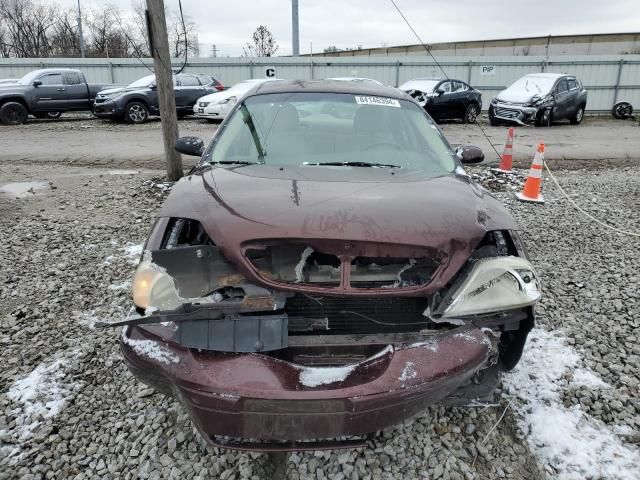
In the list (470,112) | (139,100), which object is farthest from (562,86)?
(139,100)

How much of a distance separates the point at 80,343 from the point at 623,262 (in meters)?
4.75

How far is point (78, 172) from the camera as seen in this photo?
834 cm

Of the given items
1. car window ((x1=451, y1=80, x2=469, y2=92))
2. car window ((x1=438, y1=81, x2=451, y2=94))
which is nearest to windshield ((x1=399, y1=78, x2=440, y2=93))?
car window ((x1=438, y1=81, x2=451, y2=94))

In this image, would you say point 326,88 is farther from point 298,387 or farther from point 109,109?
point 109,109

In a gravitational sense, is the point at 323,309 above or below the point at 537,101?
below

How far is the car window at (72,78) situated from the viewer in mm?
15203

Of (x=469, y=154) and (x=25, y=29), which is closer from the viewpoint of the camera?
(x=469, y=154)

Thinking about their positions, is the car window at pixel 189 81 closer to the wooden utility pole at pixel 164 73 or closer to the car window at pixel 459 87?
the car window at pixel 459 87

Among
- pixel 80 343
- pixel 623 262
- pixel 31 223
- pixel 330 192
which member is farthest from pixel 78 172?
pixel 623 262

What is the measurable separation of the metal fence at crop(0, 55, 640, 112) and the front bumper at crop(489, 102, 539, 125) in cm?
562

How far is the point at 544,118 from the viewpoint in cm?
1536

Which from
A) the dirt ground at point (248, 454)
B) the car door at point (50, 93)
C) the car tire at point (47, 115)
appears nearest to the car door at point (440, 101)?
the dirt ground at point (248, 454)

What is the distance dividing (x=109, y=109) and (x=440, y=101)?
10.4 m

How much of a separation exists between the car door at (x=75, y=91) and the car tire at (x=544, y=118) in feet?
47.8
